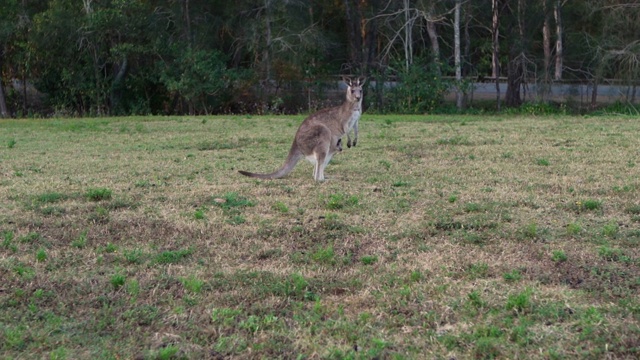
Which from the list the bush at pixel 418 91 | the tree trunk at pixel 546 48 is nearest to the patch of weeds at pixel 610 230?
the bush at pixel 418 91

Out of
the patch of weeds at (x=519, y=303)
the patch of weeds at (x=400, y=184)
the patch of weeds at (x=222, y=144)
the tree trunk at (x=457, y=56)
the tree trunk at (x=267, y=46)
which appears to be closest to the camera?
the patch of weeds at (x=519, y=303)

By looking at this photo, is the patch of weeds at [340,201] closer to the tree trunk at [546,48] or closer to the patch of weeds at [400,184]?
the patch of weeds at [400,184]

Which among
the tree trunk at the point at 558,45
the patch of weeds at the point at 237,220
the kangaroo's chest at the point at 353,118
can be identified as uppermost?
the tree trunk at the point at 558,45

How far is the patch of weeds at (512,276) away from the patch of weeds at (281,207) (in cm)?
262

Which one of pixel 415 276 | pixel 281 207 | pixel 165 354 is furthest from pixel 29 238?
pixel 415 276

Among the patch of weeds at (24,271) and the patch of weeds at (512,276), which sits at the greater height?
the patch of weeds at (24,271)

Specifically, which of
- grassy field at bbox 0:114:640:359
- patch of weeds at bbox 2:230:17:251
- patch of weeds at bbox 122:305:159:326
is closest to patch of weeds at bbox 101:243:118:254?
grassy field at bbox 0:114:640:359

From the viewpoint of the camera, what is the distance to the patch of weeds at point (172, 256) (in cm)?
620

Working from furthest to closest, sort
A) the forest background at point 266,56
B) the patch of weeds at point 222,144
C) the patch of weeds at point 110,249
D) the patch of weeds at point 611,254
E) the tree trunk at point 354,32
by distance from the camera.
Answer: the tree trunk at point 354,32, the forest background at point 266,56, the patch of weeds at point 222,144, the patch of weeds at point 110,249, the patch of weeds at point 611,254

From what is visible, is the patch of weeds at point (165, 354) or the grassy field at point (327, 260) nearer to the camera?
the patch of weeds at point (165, 354)

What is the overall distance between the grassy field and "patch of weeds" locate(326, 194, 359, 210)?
2cm

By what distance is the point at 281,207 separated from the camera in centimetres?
784

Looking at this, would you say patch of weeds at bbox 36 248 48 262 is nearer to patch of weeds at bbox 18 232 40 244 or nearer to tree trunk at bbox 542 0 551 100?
patch of weeds at bbox 18 232 40 244

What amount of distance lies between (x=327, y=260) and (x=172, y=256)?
3.96ft
